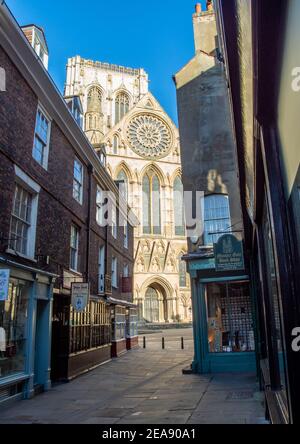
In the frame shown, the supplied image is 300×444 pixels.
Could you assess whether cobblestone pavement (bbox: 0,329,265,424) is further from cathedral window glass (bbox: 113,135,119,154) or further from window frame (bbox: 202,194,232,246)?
cathedral window glass (bbox: 113,135,119,154)

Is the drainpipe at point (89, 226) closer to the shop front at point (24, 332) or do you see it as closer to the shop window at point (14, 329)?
the shop front at point (24, 332)

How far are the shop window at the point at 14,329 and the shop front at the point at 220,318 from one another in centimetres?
567

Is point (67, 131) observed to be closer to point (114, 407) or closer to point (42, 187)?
point (42, 187)

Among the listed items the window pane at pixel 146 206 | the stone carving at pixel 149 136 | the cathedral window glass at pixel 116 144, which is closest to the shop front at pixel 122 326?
the window pane at pixel 146 206

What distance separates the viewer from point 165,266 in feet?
161

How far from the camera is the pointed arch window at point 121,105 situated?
226 feet

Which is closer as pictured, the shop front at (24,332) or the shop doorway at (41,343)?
the shop front at (24,332)

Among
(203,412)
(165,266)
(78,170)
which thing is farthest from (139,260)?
(203,412)

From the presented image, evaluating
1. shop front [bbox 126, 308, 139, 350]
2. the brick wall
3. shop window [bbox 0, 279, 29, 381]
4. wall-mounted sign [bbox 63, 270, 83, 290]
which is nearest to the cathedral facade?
shop front [bbox 126, 308, 139, 350]

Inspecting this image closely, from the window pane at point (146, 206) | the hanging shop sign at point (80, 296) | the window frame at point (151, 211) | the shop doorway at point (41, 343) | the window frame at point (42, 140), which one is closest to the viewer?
the shop doorway at point (41, 343)

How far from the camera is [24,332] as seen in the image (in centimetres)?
984

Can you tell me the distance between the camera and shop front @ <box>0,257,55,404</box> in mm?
8766

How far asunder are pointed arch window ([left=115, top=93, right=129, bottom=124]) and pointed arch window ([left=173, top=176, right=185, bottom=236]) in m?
22.2

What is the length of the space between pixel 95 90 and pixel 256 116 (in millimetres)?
70903
